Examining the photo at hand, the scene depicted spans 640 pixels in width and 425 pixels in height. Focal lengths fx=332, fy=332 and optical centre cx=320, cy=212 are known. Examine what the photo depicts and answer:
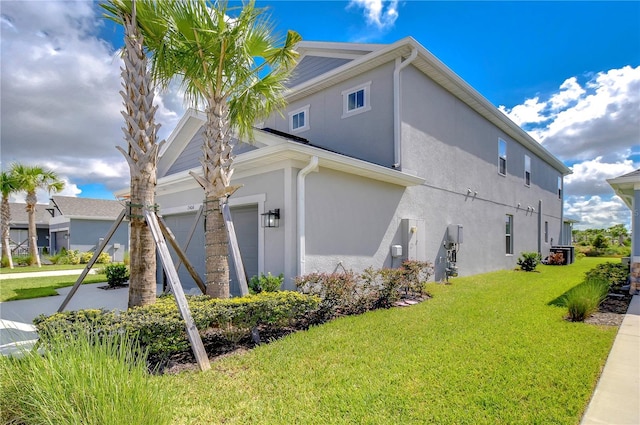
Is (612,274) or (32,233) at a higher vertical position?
(32,233)

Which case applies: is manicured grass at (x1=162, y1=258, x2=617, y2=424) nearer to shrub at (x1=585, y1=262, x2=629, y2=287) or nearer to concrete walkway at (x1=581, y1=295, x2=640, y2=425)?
concrete walkway at (x1=581, y1=295, x2=640, y2=425)

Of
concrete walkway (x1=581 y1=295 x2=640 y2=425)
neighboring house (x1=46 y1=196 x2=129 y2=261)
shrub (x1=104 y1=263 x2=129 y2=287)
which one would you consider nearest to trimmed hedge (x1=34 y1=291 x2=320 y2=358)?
concrete walkway (x1=581 y1=295 x2=640 y2=425)

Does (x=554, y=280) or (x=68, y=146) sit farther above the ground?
(x=68, y=146)

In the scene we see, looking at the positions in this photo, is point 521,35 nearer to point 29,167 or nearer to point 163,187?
point 163,187

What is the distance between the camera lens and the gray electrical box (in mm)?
12172

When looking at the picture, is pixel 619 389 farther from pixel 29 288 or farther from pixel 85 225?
pixel 85 225

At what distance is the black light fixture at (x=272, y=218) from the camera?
25.0 feet

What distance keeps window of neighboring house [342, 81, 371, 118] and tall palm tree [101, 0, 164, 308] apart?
712cm

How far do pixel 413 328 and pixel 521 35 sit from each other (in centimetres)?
1085

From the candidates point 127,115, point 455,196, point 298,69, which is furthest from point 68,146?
point 455,196

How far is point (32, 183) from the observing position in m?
21.3

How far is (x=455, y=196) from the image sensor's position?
42.8ft

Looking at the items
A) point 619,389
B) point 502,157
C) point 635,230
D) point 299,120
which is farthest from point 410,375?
point 502,157

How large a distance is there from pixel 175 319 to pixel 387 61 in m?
9.50
